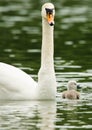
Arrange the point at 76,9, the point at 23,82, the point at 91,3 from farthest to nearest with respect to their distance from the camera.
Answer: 1. the point at 91,3
2. the point at 76,9
3. the point at 23,82

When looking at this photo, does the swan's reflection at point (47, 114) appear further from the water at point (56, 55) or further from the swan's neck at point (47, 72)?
the swan's neck at point (47, 72)

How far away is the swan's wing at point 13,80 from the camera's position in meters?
17.2

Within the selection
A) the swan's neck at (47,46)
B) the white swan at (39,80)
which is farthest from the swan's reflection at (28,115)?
the swan's neck at (47,46)

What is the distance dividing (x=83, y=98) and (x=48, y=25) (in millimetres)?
1806

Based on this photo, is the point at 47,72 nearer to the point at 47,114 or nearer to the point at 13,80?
the point at 13,80

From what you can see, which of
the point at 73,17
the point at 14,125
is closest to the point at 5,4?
the point at 73,17

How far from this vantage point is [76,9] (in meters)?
40.0

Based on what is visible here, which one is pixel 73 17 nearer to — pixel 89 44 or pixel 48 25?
pixel 89 44

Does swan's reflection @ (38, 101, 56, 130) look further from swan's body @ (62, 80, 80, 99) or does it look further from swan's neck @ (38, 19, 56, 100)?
swan's body @ (62, 80, 80, 99)

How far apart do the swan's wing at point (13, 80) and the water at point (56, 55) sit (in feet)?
1.10

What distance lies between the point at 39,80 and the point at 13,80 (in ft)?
1.97

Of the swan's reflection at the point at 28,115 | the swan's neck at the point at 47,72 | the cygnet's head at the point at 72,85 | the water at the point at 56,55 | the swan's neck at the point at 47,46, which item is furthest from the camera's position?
the cygnet's head at the point at 72,85

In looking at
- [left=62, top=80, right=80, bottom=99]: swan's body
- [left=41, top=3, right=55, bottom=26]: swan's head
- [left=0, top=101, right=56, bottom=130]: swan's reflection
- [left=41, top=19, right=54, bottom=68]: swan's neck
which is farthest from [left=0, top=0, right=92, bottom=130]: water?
[left=41, top=3, right=55, bottom=26]: swan's head

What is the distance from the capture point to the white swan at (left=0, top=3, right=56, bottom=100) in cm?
1727
